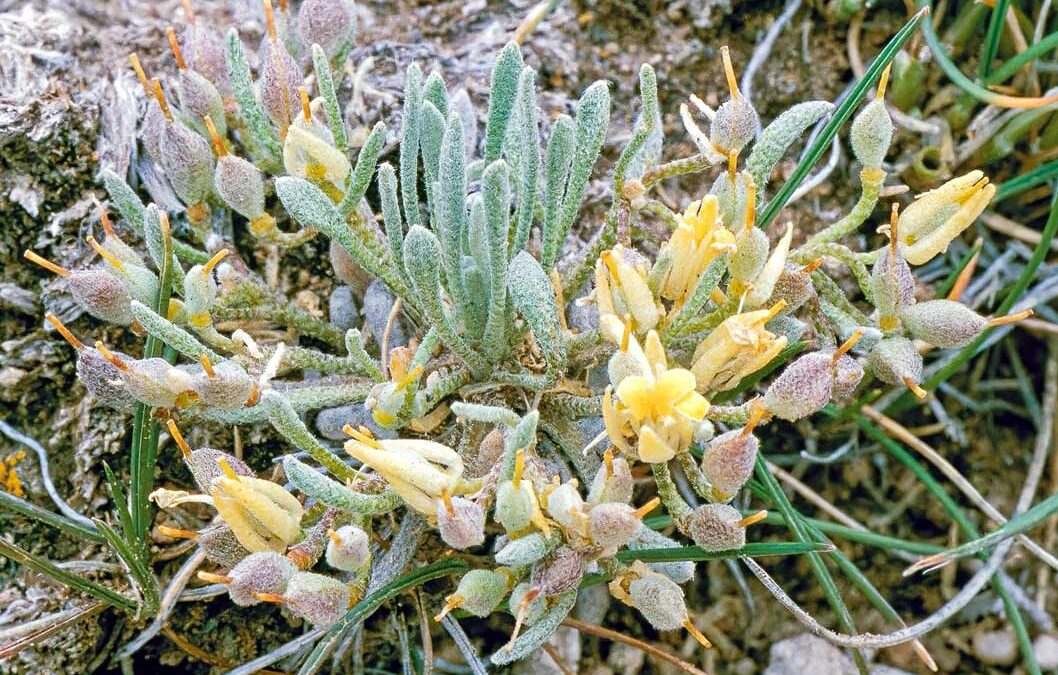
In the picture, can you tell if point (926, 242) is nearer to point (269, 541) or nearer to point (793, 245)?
point (793, 245)

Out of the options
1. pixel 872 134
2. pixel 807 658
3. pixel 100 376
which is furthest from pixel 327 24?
pixel 807 658

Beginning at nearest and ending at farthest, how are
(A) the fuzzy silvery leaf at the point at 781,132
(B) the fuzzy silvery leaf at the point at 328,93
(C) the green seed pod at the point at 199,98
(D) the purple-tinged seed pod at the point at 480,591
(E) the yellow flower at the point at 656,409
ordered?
(E) the yellow flower at the point at 656,409 → (D) the purple-tinged seed pod at the point at 480,591 → (A) the fuzzy silvery leaf at the point at 781,132 → (B) the fuzzy silvery leaf at the point at 328,93 → (C) the green seed pod at the point at 199,98

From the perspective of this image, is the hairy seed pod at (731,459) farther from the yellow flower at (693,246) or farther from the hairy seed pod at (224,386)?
the hairy seed pod at (224,386)

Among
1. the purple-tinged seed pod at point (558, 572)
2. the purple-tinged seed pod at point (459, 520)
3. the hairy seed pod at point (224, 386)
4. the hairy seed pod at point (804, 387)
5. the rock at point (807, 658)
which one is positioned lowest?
the rock at point (807, 658)

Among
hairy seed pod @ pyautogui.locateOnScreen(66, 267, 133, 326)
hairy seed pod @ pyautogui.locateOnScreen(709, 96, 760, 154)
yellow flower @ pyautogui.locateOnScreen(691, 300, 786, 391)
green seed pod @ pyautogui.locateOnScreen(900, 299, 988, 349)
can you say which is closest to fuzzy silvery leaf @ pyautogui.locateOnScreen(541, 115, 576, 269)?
hairy seed pod @ pyautogui.locateOnScreen(709, 96, 760, 154)

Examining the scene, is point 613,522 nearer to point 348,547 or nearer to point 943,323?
point 348,547

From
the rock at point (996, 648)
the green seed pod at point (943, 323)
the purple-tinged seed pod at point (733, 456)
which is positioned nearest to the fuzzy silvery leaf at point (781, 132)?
the green seed pod at point (943, 323)

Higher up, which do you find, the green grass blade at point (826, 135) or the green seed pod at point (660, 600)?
the green grass blade at point (826, 135)
